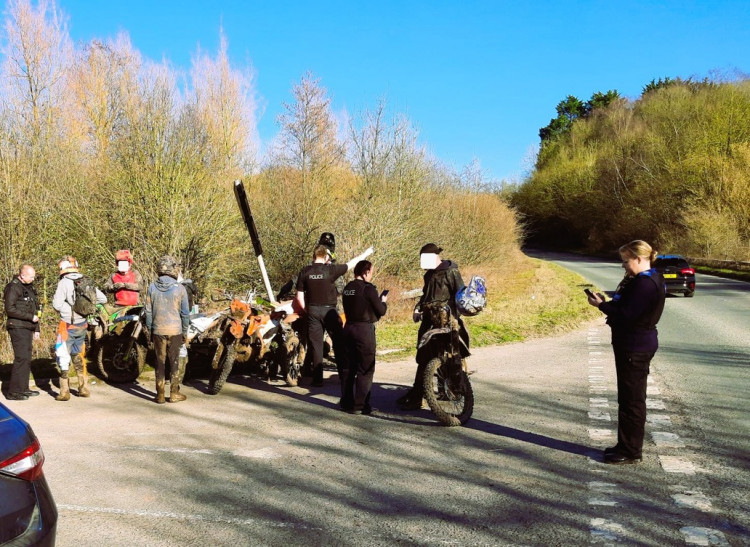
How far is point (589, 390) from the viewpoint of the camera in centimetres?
866

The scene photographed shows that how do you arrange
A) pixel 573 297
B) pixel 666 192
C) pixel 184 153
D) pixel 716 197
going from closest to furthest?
pixel 184 153 < pixel 573 297 < pixel 716 197 < pixel 666 192

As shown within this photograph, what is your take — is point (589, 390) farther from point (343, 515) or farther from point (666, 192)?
point (666, 192)

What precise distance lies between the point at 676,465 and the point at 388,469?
242cm

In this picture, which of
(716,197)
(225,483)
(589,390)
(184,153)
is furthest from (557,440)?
(716,197)

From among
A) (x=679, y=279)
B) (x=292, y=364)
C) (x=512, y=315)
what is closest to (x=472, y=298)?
(x=292, y=364)

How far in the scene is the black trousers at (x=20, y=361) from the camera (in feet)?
28.0

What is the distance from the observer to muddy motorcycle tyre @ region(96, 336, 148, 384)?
9.44 m

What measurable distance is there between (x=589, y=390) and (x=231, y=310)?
482 centimetres

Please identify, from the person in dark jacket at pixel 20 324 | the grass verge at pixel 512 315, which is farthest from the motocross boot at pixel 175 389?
the grass verge at pixel 512 315

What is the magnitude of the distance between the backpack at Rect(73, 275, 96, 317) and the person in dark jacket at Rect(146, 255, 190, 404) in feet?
2.77

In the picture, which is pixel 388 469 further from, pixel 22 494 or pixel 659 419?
pixel 659 419

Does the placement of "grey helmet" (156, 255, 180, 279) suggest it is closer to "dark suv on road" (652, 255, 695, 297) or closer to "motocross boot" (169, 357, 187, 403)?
"motocross boot" (169, 357, 187, 403)

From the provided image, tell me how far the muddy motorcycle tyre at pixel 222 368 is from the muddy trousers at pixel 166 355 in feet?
1.63

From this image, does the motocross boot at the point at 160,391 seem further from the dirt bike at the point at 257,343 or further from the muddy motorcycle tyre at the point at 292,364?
the muddy motorcycle tyre at the point at 292,364
